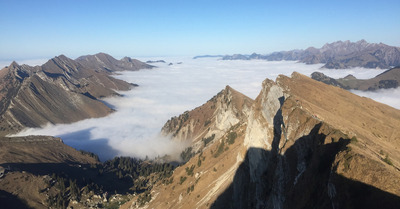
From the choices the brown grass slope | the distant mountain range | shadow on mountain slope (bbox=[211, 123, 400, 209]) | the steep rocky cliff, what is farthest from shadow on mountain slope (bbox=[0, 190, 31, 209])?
shadow on mountain slope (bbox=[211, 123, 400, 209])

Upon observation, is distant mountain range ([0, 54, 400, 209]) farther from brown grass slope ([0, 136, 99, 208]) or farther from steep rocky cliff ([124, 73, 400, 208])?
brown grass slope ([0, 136, 99, 208])

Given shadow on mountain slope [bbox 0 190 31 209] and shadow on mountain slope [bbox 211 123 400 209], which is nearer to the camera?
shadow on mountain slope [bbox 211 123 400 209]

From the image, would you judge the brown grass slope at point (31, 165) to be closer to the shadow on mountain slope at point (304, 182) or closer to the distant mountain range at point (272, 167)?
the distant mountain range at point (272, 167)

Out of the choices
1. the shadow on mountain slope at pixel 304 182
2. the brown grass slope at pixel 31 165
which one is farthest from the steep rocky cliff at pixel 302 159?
the brown grass slope at pixel 31 165

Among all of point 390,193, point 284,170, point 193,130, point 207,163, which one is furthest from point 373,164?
point 193,130

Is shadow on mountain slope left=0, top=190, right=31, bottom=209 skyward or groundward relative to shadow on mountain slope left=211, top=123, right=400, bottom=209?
groundward

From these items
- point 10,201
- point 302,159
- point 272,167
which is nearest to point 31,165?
point 10,201

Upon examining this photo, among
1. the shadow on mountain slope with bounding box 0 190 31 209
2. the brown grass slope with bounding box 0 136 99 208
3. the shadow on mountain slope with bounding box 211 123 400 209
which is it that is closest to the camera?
the shadow on mountain slope with bounding box 211 123 400 209
